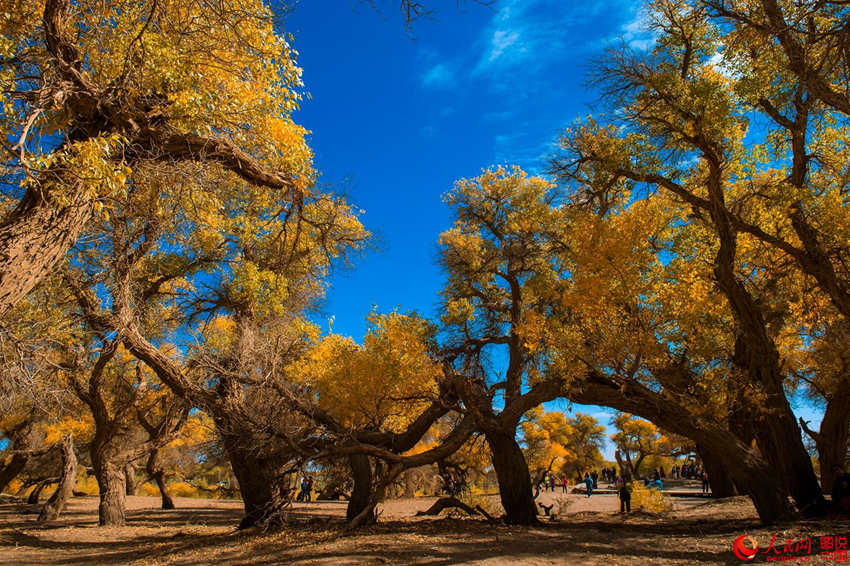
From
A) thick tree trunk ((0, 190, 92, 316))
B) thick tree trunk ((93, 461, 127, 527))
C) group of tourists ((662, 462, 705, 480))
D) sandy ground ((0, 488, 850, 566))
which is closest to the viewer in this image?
thick tree trunk ((0, 190, 92, 316))

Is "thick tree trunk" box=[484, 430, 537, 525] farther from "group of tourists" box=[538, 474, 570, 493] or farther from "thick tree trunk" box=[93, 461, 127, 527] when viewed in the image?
"group of tourists" box=[538, 474, 570, 493]

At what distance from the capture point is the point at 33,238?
14.8 ft

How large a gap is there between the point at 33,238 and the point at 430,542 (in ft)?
23.4

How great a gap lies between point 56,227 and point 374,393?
7.37 metres

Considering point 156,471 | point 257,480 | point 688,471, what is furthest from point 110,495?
point 688,471

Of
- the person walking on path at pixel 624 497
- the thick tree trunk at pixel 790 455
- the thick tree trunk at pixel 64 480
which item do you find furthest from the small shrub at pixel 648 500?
the thick tree trunk at pixel 64 480

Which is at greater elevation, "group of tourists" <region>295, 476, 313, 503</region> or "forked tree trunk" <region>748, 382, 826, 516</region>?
"forked tree trunk" <region>748, 382, 826, 516</region>

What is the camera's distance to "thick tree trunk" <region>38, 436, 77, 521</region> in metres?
14.5

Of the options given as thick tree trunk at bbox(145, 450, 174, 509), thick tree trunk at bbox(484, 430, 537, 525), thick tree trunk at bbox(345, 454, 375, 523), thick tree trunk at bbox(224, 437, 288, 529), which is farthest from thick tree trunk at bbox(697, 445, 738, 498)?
thick tree trunk at bbox(145, 450, 174, 509)

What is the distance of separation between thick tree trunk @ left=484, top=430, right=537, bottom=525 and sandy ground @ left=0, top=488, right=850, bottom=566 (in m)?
0.75

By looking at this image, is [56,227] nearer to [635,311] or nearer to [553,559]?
[553,559]

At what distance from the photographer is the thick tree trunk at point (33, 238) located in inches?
170

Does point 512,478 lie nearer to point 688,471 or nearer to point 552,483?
point 552,483

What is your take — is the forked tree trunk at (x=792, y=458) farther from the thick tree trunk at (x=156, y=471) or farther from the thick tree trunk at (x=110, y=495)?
the thick tree trunk at (x=156, y=471)
